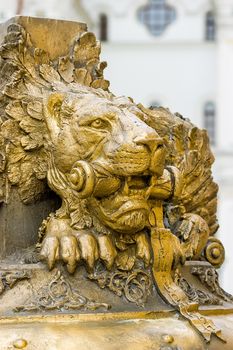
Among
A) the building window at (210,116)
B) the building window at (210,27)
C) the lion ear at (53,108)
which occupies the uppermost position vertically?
the building window at (210,27)

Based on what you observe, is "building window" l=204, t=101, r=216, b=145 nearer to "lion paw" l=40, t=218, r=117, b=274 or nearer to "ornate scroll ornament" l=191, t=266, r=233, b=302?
"ornate scroll ornament" l=191, t=266, r=233, b=302

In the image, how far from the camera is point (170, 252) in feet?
16.2

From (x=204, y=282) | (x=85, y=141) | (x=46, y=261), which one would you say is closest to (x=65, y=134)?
(x=85, y=141)

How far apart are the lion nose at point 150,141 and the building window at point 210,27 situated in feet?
123

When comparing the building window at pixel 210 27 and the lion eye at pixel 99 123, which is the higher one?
the building window at pixel 210 27

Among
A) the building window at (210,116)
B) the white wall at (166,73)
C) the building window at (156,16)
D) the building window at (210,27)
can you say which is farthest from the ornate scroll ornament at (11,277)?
the building window at (210,27)

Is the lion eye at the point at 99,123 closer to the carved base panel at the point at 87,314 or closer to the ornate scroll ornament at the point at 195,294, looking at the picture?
the carved base panel at the point at 87,314

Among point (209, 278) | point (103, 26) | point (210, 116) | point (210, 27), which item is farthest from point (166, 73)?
point (209, 278)

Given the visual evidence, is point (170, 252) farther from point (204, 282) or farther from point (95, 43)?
point (95, 43)

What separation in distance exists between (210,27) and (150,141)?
125 feet

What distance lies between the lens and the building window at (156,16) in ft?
139

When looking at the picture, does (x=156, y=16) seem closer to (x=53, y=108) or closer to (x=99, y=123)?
(x=53, y=108)

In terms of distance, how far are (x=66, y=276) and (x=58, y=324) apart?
222mm

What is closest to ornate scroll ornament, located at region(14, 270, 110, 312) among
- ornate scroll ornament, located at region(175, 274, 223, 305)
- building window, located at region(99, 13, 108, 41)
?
ornate scroll ornament, located at region(175, 274, 223, 305)
